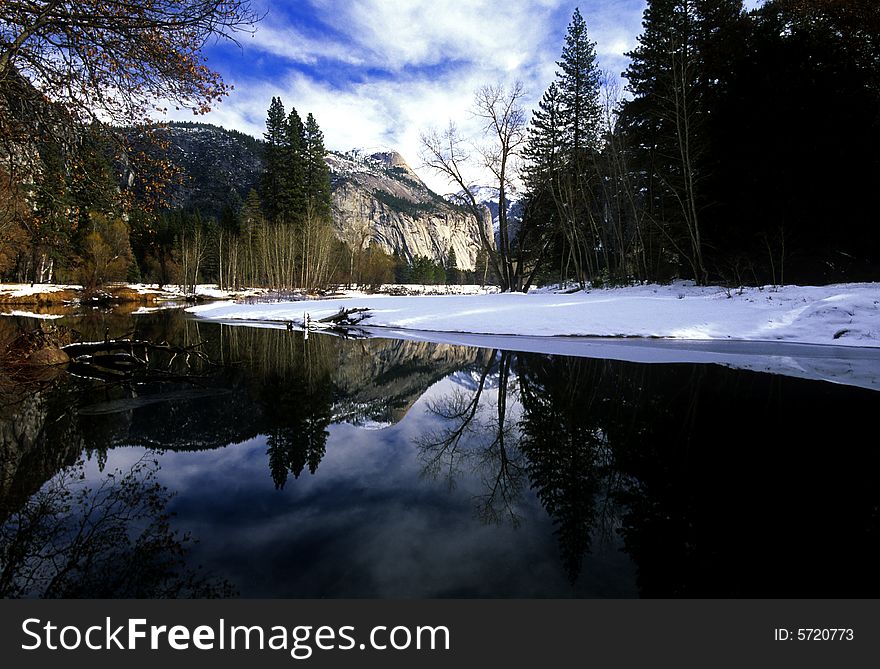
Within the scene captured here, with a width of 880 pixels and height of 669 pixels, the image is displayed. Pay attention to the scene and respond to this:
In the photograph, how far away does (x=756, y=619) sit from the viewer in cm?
182

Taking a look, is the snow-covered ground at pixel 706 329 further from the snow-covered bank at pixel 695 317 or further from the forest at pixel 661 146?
the forest at pixel 661 146

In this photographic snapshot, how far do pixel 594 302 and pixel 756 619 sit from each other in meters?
15.9

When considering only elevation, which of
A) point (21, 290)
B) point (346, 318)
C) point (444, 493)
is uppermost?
point (21, 290)

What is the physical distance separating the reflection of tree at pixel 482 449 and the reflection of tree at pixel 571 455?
18 cm

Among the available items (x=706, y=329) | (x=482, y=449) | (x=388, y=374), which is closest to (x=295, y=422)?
(x=482, y=449)

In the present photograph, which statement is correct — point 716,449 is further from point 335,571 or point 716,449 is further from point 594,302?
point 594,302

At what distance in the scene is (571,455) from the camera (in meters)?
3.69

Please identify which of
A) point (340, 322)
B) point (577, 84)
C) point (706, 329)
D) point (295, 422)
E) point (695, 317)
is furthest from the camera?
point (577, 84)

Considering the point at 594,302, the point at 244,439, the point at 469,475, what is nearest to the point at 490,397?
the point at 469,475

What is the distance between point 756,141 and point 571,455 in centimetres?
2031

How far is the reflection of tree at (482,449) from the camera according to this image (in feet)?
9.96

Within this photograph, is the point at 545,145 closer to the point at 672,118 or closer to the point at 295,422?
the point at 672,118

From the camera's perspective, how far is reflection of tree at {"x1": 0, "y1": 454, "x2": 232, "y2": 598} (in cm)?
198

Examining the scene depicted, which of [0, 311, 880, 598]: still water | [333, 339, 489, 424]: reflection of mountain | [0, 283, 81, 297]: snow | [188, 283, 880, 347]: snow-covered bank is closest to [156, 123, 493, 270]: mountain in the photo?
[0, 283, 81, 297]: snow
